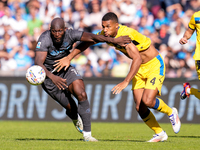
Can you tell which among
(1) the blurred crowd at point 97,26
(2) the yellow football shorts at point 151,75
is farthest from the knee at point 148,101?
(1) the blurred crowd at point 97,26

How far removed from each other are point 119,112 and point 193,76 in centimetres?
300

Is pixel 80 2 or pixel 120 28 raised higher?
pixel 80 2

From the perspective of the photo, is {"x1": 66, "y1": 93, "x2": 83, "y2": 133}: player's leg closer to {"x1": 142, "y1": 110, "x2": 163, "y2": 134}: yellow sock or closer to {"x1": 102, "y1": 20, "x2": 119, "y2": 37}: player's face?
{"x1": 142, "y1": 110, "x2": 163, "y2": 134}: yellow sock

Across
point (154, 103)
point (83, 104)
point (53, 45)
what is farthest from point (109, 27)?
point (154, 103)

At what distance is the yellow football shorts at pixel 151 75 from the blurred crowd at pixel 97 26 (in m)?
5.42

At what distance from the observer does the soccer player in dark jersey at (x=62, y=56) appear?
24.1 feet

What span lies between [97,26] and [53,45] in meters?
8.10

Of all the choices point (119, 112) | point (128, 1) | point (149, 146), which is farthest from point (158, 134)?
point (128, 1)

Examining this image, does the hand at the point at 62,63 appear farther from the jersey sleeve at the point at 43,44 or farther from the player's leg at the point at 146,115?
the player's leg at the point at 146,115

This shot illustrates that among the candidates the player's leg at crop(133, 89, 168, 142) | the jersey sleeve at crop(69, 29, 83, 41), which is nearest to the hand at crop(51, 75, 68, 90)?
the jersey sleeve at crop(69, 29, 83, 41)

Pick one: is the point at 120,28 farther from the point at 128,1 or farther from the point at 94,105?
the point at 128,1

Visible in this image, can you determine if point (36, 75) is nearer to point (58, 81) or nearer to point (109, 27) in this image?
point (58, 81)

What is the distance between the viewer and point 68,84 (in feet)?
25.2

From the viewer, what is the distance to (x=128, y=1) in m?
16.2
